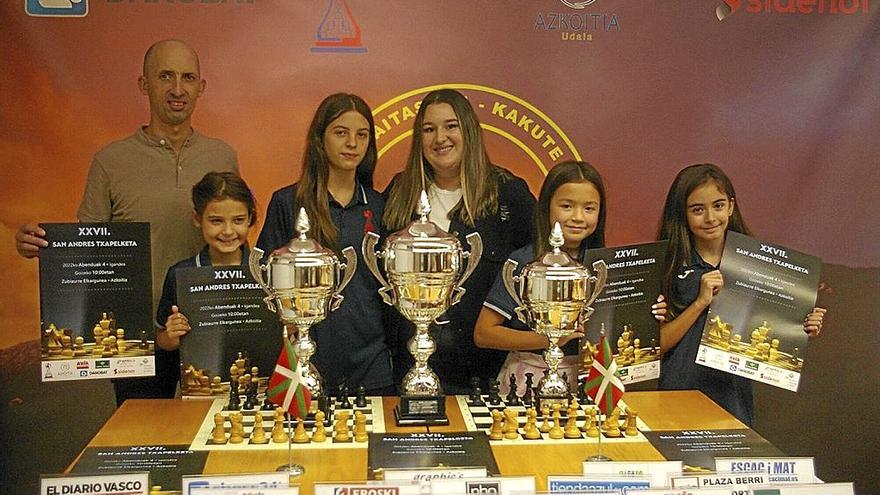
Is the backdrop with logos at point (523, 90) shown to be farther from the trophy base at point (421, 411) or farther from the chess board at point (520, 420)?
the trophy base at point (421, 411)

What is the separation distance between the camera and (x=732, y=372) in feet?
12.8

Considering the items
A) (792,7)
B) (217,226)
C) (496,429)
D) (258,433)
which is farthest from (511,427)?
(792,7)

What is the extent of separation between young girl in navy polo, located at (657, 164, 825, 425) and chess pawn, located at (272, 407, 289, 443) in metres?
1.76

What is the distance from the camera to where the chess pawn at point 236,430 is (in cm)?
298

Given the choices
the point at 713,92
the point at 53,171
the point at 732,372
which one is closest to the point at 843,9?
the point at 713,92

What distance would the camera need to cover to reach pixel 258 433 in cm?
299

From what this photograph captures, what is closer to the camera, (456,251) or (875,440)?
(456,251)

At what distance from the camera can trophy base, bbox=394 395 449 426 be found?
3.16 metres

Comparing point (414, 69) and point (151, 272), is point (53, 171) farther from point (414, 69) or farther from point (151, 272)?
point (414, 69)

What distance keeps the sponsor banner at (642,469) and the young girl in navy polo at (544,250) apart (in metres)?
1.19

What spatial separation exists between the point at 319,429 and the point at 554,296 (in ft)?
2.95

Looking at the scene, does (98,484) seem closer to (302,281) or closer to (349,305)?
(302,281)

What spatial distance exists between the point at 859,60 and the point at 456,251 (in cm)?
212

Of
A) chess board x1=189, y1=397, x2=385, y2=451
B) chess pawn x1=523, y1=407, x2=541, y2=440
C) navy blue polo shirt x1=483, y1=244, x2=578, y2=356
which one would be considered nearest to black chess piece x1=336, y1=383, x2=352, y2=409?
chess board x1=189, y1=397, x2=385, y2=451
